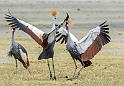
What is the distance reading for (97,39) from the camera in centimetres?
1259

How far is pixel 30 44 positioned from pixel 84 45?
733 centimetres

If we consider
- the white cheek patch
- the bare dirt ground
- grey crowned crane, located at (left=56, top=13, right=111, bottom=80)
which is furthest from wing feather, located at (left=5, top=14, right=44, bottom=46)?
the bare dirt ground

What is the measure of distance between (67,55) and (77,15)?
14434 mm

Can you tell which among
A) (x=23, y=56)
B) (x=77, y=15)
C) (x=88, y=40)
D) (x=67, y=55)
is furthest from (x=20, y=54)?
(x=77, y=15)

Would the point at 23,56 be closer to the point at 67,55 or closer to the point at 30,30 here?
the point at 30,30

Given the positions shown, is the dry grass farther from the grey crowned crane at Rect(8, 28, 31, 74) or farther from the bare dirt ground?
the bare dirt ground

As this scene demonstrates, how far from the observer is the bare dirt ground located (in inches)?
968

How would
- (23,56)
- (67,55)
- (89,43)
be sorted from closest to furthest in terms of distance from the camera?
(89,43)
(23,56)
(67,55)

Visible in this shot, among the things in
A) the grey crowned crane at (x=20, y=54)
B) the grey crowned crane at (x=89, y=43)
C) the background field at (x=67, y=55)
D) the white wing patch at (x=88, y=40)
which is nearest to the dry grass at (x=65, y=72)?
the background field at (x=67, y=55)

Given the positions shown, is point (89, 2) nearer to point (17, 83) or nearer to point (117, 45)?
point (117, 45)

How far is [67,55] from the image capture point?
17.2 meters

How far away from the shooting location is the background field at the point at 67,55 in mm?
12273

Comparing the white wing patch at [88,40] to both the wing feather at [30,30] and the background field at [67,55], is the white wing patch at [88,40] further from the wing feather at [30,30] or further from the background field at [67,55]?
the wing feather at [30,30]

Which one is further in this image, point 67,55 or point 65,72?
point 67,55
